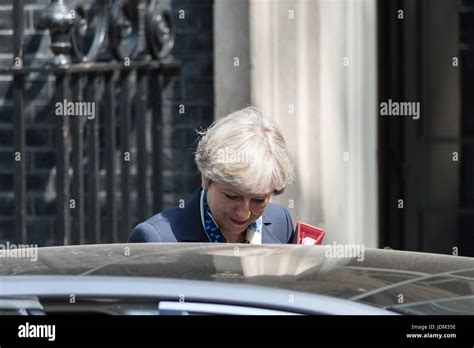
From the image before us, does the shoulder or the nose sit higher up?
the nose

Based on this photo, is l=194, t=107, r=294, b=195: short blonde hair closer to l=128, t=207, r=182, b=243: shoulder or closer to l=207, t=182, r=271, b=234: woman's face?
l=207, t=182, r=271, b=234: woman's face

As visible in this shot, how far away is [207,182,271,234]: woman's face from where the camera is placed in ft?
11.6

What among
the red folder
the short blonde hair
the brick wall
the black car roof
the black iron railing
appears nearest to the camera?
the black car roof

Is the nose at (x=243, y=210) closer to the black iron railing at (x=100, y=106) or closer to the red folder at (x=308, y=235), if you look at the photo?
the red folder at (x=308, y=235)

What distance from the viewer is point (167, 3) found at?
6320 mm

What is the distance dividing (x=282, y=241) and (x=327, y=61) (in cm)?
252

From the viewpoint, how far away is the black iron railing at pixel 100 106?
611 cm

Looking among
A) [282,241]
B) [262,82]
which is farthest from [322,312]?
[262,82]

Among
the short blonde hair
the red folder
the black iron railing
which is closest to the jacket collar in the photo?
the short blonde hair

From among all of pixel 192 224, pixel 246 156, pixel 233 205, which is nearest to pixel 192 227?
pixel 192 224

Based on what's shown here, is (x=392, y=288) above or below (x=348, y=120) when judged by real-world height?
below

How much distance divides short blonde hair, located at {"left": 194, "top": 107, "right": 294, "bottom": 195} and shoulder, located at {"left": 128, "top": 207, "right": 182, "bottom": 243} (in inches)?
6.3
